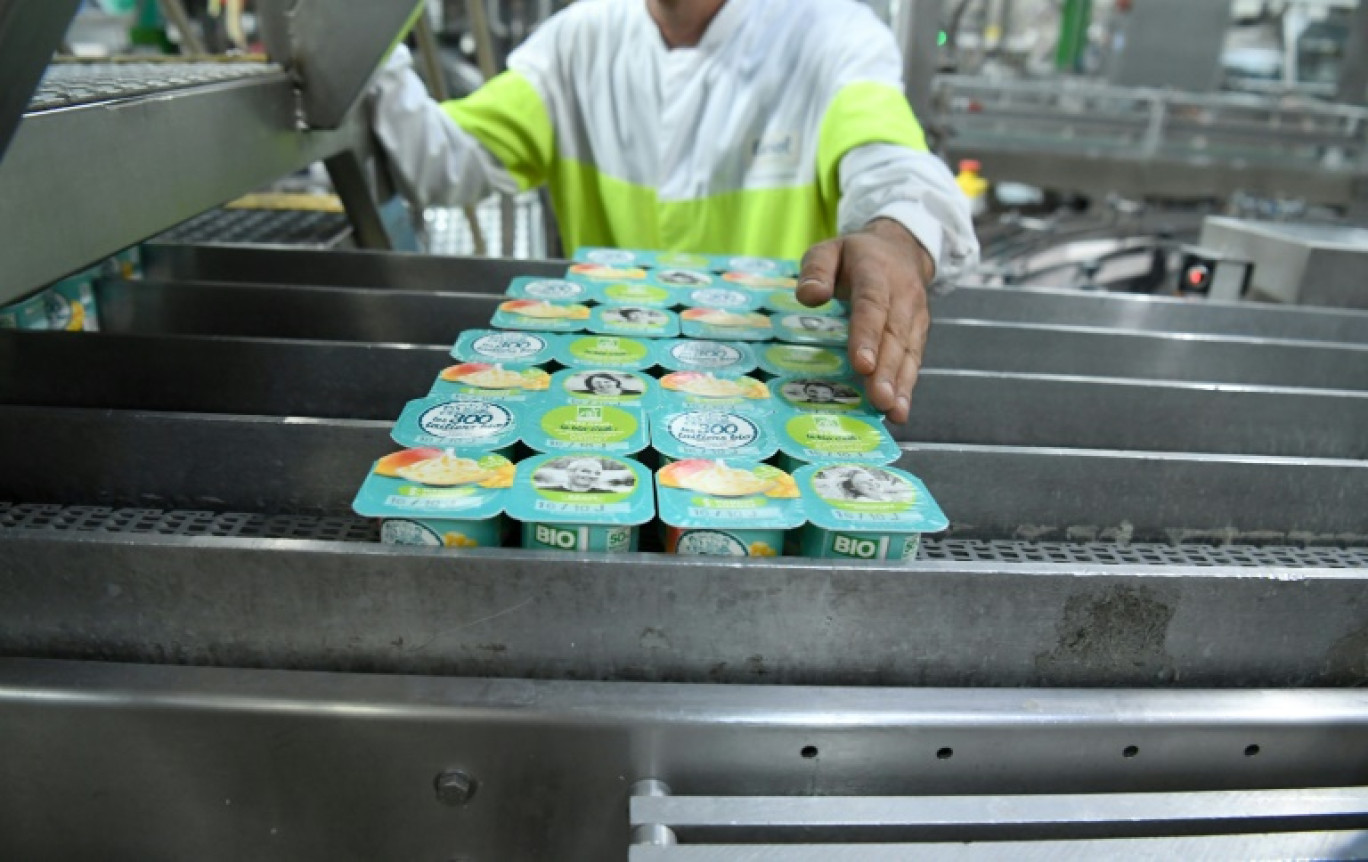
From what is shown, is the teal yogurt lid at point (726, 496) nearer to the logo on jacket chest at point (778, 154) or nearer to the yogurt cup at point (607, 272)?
the yogurt cup at point (607, 272)

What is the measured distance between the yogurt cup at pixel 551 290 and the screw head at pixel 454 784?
664mm

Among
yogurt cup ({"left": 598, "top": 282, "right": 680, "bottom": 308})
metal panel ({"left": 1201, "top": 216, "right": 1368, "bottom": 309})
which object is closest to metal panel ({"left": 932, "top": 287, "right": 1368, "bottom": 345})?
metal panel ({"left": 1201, "top": 216, "right": 1368, "bottom": 309})

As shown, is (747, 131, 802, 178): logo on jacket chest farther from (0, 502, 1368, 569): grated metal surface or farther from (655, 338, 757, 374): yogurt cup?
(0, 502, 1368, 569): grated metal surface

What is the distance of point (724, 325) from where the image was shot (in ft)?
3.71

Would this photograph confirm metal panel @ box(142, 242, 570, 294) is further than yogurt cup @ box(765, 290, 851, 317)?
Yes

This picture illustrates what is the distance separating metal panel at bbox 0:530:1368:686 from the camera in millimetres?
702

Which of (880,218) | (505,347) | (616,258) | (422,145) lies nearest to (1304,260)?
(880,218)

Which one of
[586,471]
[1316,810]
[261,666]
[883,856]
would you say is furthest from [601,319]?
[1316,810]

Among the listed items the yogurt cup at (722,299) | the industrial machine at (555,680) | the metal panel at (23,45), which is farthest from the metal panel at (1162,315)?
the metal panel at (23,45)

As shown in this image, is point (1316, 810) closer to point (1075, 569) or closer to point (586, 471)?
point (1075, 569)

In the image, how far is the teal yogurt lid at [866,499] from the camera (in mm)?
725

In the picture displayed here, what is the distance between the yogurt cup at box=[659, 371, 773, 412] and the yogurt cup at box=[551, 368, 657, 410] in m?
0.02

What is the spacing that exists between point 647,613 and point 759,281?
0.72 metres

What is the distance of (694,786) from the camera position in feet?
2.34
